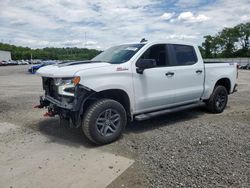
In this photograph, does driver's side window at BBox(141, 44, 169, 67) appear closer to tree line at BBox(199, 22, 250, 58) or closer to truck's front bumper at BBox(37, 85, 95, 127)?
truck's front bumper at BBox(37, 85, 95, 127)

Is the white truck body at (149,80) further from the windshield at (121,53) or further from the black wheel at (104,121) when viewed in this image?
the black wheel at (104,121)

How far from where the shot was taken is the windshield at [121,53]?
5.06m

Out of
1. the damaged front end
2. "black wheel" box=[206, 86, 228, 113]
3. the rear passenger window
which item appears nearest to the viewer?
the damaged front end

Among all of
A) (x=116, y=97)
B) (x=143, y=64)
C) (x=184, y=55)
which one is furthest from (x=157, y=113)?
(x=184, y=55)

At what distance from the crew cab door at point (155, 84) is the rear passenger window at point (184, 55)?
0.33 meters

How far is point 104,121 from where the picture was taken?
4.62 metres

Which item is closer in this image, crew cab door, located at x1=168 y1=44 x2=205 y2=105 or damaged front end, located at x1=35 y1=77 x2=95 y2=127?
damaged front end, located at x1=35 y1=77 x2=95 y2=127

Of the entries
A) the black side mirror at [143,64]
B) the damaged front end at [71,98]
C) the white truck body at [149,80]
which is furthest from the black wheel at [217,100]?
the damaged front end at [71,98]

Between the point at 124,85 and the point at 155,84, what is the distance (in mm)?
798

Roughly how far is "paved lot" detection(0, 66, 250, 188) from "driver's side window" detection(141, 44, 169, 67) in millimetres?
1394

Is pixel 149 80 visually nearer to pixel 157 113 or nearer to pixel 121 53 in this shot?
pixel 157 113

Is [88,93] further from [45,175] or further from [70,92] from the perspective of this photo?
[45,175]

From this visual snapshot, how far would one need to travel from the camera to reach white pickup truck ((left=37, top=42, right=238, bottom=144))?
14.3 feet

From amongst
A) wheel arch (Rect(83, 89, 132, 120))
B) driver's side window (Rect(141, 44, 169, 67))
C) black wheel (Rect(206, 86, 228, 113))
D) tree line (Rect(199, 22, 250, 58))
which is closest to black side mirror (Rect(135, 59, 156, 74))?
driver's side window (Rect(141, 44, 169, 67))
